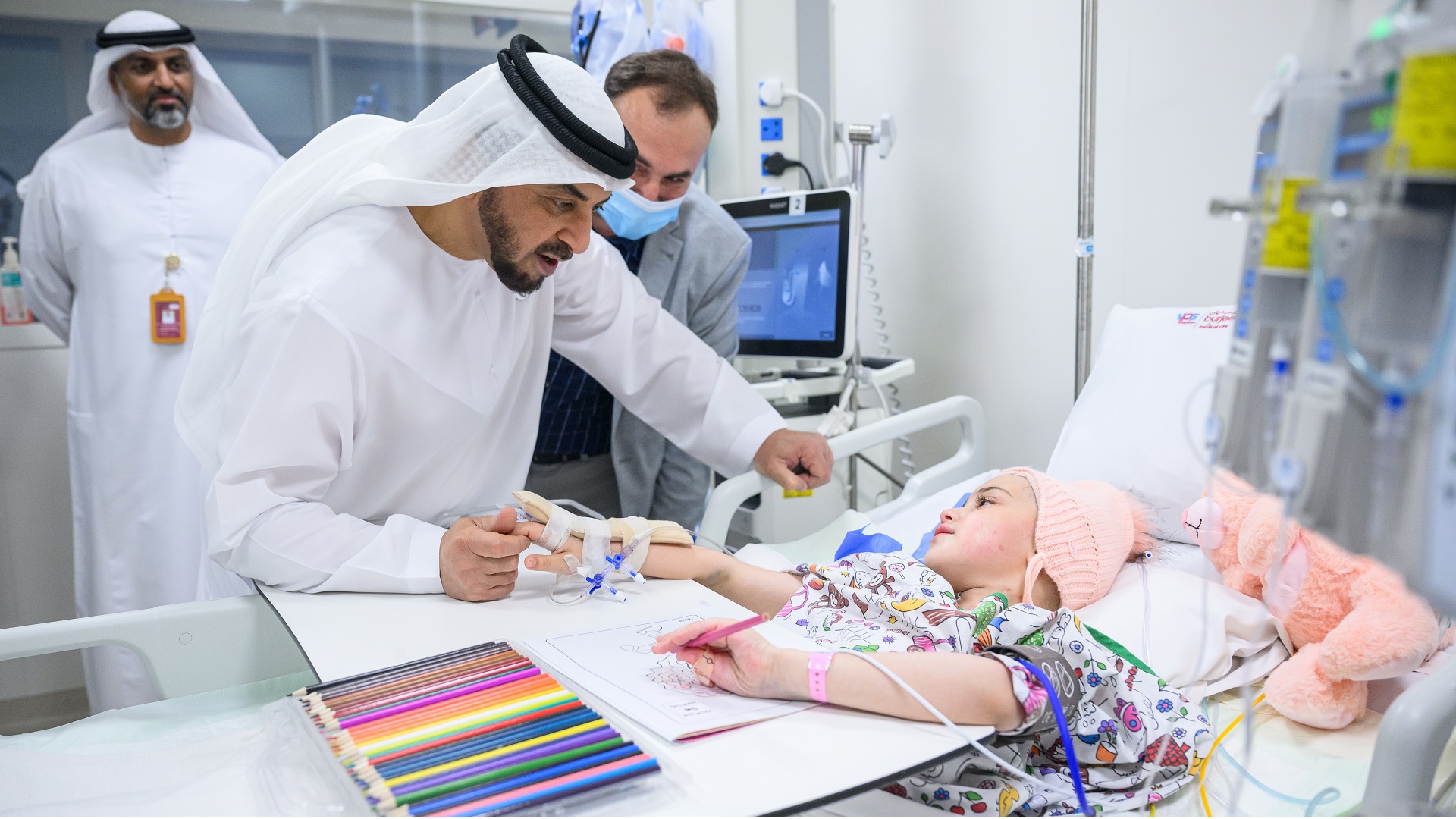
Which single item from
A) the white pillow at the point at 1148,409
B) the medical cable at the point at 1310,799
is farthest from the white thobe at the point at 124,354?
the medical cable at the point at 1310,799

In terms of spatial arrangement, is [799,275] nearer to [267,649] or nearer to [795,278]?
[795,278]

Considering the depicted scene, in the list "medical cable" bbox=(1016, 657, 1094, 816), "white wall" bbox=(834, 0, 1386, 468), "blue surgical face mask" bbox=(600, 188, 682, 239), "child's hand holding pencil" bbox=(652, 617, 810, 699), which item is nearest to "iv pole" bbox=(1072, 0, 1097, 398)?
"white wall" bbox=(834, 0, 1386, 468)

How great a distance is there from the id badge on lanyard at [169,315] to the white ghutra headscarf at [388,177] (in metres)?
1.40

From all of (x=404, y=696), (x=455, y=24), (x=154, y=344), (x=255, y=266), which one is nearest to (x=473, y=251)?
(x=255, y=266)

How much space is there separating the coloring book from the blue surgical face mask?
1190 millimetres

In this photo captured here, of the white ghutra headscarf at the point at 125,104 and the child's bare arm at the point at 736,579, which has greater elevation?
the white ghutra headscarf at the point at 125,104

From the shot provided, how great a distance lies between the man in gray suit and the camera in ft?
7.25

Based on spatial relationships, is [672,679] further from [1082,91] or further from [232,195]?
[232,195]

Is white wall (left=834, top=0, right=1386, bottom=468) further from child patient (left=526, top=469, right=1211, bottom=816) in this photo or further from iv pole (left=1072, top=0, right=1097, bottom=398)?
child patient (left=526, top=469, right=1211, bottom=816)

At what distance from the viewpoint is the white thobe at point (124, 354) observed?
2.89 metres

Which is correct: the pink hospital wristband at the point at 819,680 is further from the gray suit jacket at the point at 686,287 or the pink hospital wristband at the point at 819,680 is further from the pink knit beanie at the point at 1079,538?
the gray suit jacket at the point at 686,287

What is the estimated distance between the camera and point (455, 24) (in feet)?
12.0

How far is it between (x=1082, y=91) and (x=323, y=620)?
6.05 feet

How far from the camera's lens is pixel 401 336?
1.58 metres
